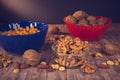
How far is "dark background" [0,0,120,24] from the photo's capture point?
138 centimetres

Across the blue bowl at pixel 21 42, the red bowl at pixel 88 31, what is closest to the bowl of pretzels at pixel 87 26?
the red bowl at pixel 88 31

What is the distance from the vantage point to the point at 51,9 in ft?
4.59

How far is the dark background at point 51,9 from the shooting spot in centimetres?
138

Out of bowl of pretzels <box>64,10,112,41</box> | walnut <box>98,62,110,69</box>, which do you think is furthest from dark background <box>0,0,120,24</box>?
walnut <box>98,62,110,69</box>

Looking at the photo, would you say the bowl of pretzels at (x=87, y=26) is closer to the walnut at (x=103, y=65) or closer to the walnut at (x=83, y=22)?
the walnut at (x=83, y=22)

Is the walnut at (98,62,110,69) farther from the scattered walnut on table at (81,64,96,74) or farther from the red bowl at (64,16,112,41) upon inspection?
the red bowl at (64,16,112,41)

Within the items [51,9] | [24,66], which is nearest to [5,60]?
[24,66]

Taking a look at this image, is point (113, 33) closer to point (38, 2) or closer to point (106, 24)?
point (106, 24)

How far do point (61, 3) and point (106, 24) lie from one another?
35cm

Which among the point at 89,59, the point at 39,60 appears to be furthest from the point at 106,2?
the point at 39,60

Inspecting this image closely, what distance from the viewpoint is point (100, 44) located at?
1.12 m

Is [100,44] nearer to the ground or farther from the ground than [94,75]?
farther from the ground

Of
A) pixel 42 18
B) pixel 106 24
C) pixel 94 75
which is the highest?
pixel 42 18

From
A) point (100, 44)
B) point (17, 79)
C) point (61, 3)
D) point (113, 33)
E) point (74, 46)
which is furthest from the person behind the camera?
point (61, 3)
